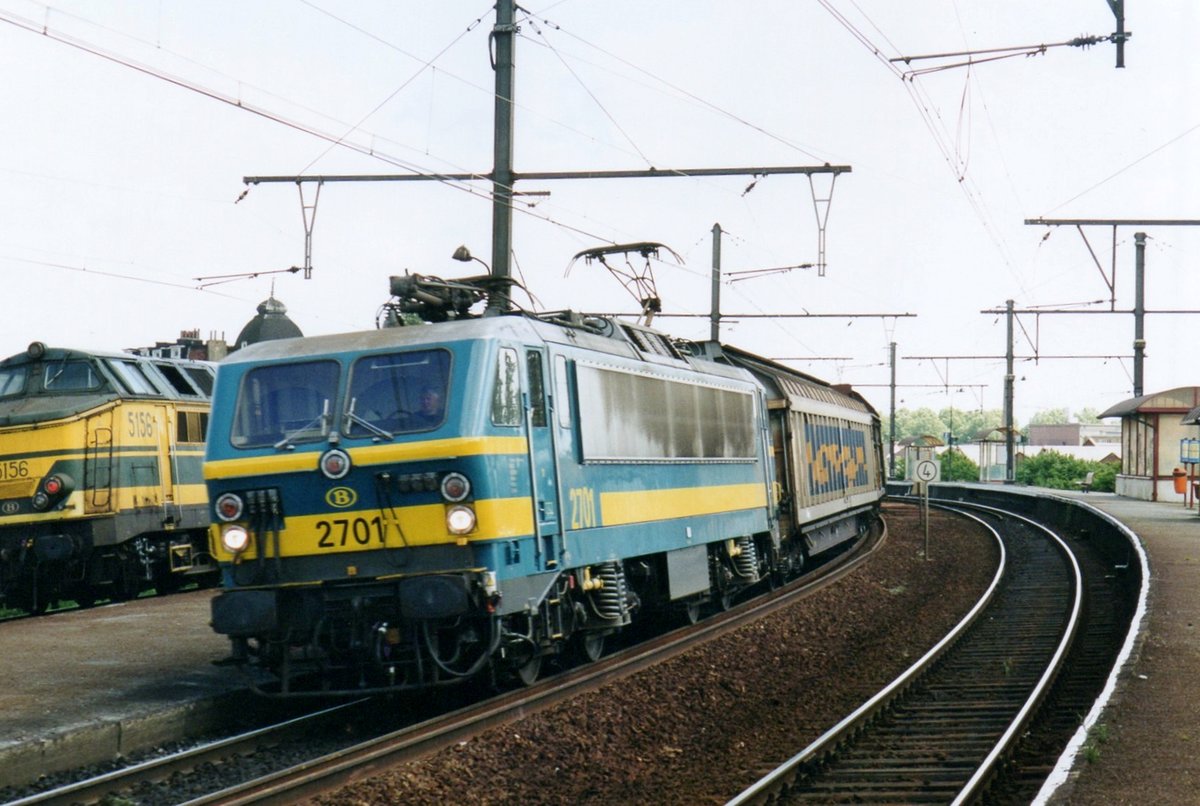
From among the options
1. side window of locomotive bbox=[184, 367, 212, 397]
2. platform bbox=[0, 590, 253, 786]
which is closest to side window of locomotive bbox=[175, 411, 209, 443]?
side window of locomotive bbox=[184, 367, 212, 397]

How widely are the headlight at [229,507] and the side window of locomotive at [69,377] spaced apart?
7.10m

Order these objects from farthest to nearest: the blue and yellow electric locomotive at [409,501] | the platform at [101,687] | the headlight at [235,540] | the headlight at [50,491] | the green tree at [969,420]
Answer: the green tree at [969,420] < the headlight at [50,491] < the headlight at [235,540] < the blue and yellow electric locomotive at [409,501] < the platform at [101,687]

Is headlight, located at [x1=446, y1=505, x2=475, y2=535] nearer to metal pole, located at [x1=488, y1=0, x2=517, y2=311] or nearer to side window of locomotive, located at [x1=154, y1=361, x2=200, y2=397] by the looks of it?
metal pole, located at [x1=488, y1=0, x2=517, y2=311]

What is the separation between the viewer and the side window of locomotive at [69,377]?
16.3 meters

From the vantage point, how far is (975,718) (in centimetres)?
1070

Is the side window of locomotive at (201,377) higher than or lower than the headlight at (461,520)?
higher

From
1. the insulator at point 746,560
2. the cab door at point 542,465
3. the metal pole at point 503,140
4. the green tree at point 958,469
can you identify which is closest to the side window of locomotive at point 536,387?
the cab door at point 542,465

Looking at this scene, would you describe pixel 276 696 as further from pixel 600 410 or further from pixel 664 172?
pixel 664 172

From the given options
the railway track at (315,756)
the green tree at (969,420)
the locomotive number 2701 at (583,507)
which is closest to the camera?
the railway track at (315,756)

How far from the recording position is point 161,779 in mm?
8211

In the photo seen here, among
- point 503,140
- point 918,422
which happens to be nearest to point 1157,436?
point 503,140

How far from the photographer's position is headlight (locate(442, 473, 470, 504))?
371 inches

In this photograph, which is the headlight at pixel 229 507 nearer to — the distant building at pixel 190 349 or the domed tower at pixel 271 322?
the distant building at pixel 190 349

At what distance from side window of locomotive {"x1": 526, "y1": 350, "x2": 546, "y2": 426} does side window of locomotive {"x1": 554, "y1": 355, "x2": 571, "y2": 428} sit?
0.68 feet
